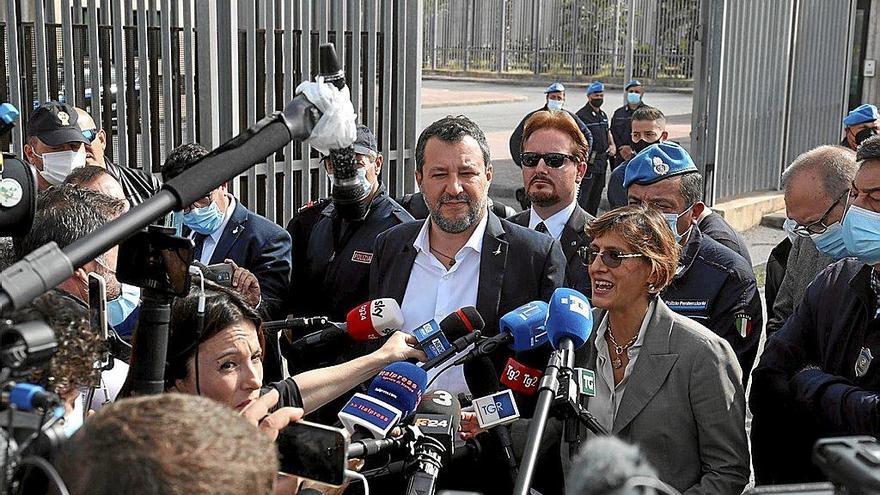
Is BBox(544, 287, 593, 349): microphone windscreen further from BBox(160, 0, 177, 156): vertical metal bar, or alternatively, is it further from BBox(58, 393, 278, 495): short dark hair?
BBox(160, 0, 177, 156): vertical metal bar

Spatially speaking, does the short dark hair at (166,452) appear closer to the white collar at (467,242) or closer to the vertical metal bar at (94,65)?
the white collar at (467,242)

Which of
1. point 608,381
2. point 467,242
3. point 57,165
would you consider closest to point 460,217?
point 467,242

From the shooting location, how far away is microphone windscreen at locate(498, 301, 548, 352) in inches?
127

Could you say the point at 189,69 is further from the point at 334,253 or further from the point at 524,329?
the point at 524,329

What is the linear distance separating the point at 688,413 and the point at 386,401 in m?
1.12

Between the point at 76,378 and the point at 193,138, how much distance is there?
Result: 16.3 feet

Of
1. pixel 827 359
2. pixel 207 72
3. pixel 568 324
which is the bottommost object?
pixel 827 359

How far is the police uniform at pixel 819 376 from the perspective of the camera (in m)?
3.41

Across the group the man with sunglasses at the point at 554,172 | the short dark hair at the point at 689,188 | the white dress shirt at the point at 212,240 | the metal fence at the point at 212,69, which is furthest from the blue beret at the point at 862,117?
the white dress shirt at the point at 212,240

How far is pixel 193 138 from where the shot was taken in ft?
23.2

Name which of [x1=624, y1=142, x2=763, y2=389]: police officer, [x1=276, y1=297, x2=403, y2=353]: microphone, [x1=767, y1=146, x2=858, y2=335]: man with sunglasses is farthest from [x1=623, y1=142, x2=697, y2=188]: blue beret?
[x1=276, y1=297, x2=403, y2=353]: microphone

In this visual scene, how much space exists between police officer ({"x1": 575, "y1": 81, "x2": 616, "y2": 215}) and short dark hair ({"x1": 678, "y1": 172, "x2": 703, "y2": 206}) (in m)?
7.99

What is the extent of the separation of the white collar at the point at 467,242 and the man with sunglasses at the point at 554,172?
44.5 inches

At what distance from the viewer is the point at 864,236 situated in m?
3.74
